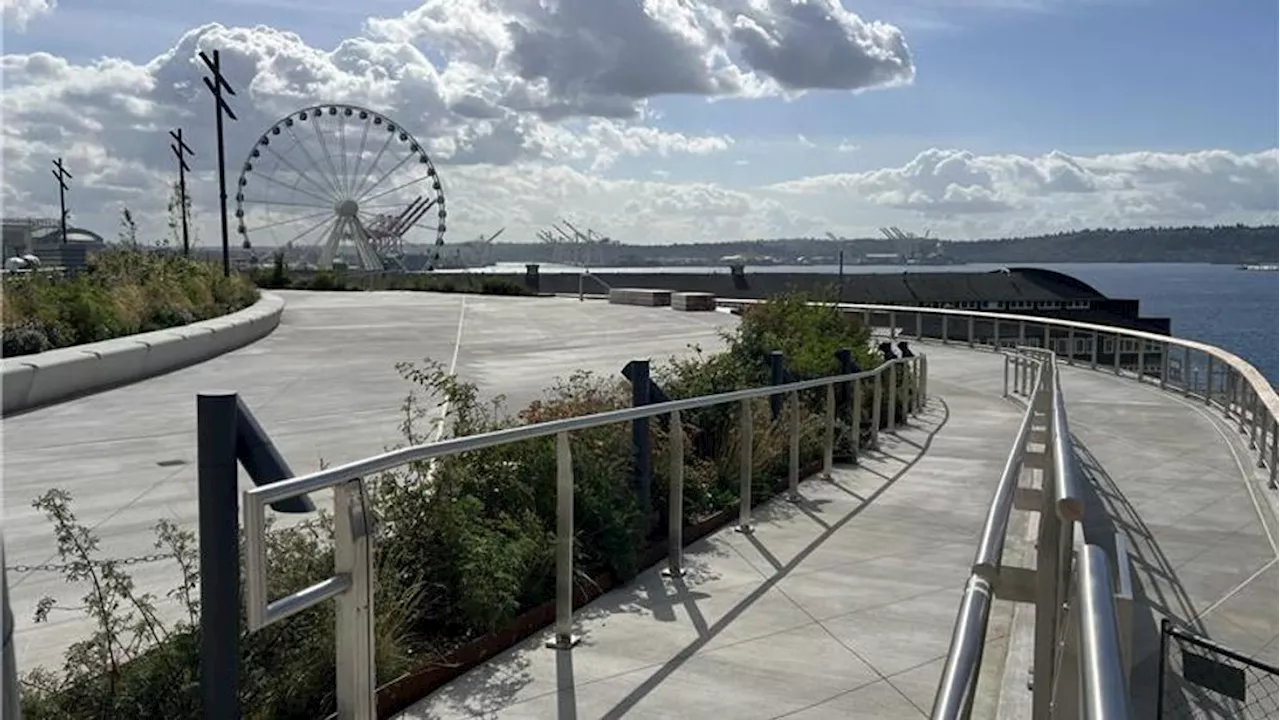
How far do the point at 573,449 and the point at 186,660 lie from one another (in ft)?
7.88

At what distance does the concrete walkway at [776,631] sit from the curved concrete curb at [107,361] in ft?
19.2

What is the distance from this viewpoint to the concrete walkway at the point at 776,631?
12.9ft

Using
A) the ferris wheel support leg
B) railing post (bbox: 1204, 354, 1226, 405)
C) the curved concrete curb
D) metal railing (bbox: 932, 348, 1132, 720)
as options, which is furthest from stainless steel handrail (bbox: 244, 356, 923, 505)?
the ferris wheel support leg

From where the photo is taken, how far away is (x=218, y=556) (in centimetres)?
272

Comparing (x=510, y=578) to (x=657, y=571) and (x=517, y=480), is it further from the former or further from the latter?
(x=657, y=571)

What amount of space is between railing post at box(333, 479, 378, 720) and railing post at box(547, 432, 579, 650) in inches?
52.2

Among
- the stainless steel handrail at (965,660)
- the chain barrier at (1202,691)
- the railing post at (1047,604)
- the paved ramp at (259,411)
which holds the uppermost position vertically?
the stainless steel handrail at (965,660)

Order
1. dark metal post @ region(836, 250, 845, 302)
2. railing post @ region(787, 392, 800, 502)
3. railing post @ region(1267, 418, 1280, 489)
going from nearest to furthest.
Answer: railing post @ region(787, 392, 800, 502) < railing post @ region(1267, 418, 1280, 489) < dark metal post @ region(836, 250, 845, 302)

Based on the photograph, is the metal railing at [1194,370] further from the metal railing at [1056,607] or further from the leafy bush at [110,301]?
the leafy bush at [110,301]

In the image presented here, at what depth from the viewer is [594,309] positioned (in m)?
29.5

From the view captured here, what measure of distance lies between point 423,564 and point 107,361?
29.0 ft

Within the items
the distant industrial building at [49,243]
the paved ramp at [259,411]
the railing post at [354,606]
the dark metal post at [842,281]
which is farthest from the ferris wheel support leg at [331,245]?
the railing post at [354,606]

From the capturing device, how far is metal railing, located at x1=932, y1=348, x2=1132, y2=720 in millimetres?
1302

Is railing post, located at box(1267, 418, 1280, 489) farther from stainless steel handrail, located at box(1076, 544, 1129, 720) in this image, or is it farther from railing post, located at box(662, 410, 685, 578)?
stainless steel handrail, located at box(1076, 544, 1129, 720)
